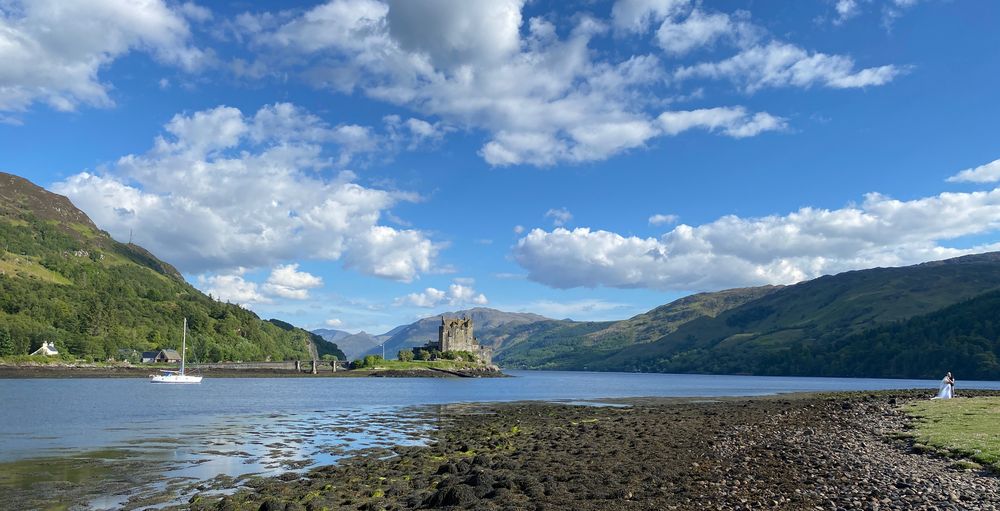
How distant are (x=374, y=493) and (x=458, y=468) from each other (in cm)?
537

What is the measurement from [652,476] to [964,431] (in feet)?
67.8

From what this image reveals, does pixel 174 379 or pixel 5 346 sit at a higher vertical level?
pixel 5 346

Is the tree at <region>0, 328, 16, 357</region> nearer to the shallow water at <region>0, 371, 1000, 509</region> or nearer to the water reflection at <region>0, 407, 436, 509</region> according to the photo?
the shallow water at <region>0, 371, 1000, 509</region>

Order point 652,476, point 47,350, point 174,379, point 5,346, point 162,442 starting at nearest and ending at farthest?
point 652,476, point 162,442, point 174,379, point 5,346, point 47,350

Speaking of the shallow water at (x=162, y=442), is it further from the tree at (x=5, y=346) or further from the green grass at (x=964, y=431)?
the tree at (x=5, y=346)

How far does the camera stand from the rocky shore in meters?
20.8

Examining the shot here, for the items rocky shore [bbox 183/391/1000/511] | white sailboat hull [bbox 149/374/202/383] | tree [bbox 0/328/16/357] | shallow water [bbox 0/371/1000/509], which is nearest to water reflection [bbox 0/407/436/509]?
shallow water [bbox 0/371/1000/509]

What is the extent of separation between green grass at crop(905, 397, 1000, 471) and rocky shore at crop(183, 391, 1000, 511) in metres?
0.99

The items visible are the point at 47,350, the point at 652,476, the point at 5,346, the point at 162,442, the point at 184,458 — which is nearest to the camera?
the point at 652,476

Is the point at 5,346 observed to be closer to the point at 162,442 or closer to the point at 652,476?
the point at 162,442

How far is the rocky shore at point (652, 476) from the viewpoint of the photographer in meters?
20.8

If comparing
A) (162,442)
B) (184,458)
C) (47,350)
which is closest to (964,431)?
(184,458)

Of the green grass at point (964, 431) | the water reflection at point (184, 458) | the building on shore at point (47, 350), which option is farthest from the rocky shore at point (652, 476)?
the building on shore at point (47, 350)

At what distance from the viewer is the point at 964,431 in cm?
3431
